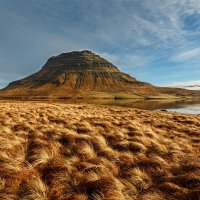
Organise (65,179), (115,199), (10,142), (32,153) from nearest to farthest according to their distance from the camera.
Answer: (115,199)
(65,179)
(32,153)
(10,142)

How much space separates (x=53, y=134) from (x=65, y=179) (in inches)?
190

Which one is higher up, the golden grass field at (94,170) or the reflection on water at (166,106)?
the golden grass field at (94,170)

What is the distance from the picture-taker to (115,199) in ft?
15.7

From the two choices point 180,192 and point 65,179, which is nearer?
point 180,192

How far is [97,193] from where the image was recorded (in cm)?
513

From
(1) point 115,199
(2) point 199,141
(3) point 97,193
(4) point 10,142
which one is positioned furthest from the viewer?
(2) point 199,141

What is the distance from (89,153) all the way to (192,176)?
3.31 metres

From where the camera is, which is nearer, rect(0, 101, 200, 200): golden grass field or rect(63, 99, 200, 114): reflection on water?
rect(0, 101, 200, 200): golden grass field

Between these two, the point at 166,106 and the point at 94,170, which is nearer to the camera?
the point at 94,170

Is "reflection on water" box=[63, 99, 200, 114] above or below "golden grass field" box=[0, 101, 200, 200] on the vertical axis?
below

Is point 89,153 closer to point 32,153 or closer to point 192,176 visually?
point 32,153

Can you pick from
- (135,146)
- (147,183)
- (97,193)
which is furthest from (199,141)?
(97,193)

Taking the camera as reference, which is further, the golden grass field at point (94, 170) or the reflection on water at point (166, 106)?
the reflection on water at point (166, 106)

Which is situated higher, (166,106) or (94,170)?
(94,170)
